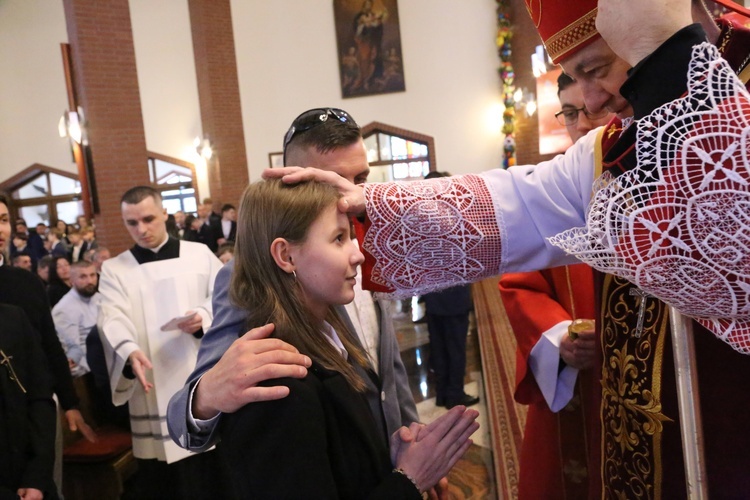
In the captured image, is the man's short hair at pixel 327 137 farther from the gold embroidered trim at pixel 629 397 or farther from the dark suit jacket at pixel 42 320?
the dark suit jacket at pixel 42 320

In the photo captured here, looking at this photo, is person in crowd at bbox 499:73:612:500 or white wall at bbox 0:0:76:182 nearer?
person in crowd at bbox 499:73:612:500

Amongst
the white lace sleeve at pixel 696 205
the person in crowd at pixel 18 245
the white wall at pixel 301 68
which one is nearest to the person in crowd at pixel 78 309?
the white lace sleeve at pixel 696 205

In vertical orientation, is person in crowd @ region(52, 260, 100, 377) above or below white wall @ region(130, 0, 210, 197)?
below

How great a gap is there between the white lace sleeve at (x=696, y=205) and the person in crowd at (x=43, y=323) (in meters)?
2.75

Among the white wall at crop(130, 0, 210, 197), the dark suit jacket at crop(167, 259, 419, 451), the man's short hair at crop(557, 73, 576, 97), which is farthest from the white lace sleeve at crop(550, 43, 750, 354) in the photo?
the white wall at crop(130, 0, 210, 197)

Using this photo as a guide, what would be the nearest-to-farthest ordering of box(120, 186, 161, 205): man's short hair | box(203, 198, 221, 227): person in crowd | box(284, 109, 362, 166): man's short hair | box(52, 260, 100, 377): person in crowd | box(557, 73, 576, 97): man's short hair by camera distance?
box(284, 109, 362, 166): man's short hair < box(557, 73, 576, 97): man's short hair < box(120, 186, 161, 205): man's short hair < box(52, 260, 100, 377): person in crowd < box(203, 198, 221, 227): person in crowd

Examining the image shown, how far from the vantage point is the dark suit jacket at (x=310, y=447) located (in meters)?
1.00

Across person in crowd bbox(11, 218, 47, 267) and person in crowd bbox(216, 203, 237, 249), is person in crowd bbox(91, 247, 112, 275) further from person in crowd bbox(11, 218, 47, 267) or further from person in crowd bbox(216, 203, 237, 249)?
person in crowd bbox(11, 218, 47, 267)

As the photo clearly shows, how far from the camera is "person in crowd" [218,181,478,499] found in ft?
3.32

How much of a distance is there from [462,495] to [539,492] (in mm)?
1657

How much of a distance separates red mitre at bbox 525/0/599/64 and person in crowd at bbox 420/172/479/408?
3297 millimetres

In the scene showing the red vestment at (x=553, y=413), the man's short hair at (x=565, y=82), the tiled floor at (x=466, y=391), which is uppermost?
the man's short hair at (x=565, y=82)

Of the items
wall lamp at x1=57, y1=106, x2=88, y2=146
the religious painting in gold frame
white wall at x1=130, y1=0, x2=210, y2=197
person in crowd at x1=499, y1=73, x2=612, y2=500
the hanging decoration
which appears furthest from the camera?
white wall at x1=130, y1=0, x2=210, y2=197

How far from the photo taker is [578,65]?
1130mm
